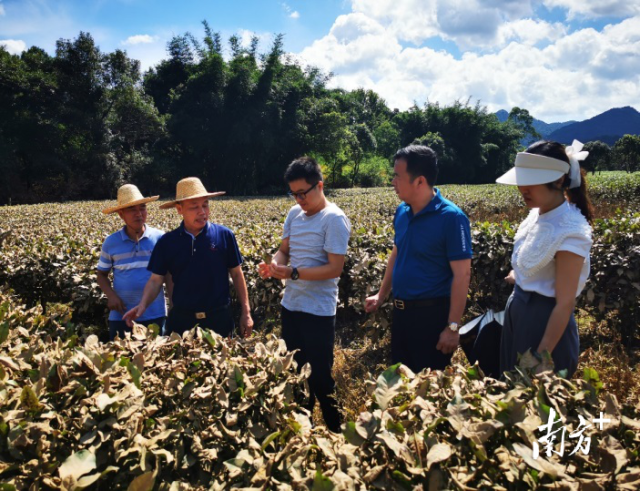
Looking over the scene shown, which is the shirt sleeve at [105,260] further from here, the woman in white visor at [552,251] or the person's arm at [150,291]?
the woman in white visor at [552,251]

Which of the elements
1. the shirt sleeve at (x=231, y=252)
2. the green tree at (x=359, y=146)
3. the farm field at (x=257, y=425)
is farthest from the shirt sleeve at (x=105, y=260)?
the green tree at (x=359, y=146)

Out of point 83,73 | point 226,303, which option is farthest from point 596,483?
point 83,73

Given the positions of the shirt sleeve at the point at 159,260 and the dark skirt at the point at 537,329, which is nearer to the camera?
the dark skirt at the point at 537,329

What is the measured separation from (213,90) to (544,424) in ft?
112

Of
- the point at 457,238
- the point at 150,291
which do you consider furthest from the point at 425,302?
the point at 150,291

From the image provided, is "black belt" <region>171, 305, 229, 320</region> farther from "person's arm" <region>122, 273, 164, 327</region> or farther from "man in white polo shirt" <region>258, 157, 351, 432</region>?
"man in white polo shirt" <region>258, 157, 351, 432</region>

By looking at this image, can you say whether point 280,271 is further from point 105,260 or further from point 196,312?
point 105,260

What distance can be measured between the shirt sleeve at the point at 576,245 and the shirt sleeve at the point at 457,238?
606mm

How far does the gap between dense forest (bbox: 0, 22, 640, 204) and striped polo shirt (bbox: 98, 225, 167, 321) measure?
28.5 metres

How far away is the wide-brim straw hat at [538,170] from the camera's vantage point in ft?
7.10

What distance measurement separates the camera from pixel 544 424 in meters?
1.38

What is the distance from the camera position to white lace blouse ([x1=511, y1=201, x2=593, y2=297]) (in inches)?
81.6

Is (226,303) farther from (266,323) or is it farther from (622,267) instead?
(622,267)

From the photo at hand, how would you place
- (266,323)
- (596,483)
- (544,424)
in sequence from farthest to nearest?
(266,323)
(544,424)
(596,483)
